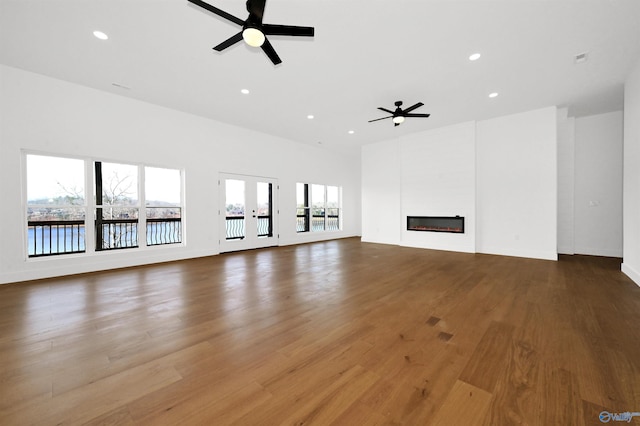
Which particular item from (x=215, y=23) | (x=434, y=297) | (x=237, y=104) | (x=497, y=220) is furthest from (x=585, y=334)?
(x=237, y=104)

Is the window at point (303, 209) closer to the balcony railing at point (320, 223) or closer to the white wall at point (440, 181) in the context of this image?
the balcony railing at point (320, 223)

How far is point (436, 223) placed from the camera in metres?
6.83

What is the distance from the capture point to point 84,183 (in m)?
4.55

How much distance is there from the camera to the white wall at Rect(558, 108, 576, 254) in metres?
5.87

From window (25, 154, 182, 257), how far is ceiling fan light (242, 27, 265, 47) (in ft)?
13.5

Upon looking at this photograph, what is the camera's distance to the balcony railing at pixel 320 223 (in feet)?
27.7

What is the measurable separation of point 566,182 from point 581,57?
11.4 feet

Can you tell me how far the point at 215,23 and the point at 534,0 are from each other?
3.54 metres

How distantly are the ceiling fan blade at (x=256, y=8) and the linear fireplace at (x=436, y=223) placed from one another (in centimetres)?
618

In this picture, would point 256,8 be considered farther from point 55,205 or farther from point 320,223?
point 320,223

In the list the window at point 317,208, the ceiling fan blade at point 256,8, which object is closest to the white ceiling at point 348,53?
the ceiling fan blade at point 256,8

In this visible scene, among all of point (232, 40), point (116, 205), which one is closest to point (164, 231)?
point (116, 205)

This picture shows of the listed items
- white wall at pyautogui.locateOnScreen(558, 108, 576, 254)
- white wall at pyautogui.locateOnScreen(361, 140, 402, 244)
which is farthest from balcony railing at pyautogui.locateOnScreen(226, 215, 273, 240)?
white wall at pyautogui.locateOnScreen(558, 108, 576, 254)

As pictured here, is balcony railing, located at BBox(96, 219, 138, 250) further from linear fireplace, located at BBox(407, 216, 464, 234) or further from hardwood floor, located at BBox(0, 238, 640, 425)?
linear fireplace, located at BBox(407, 216, 464, 234)
